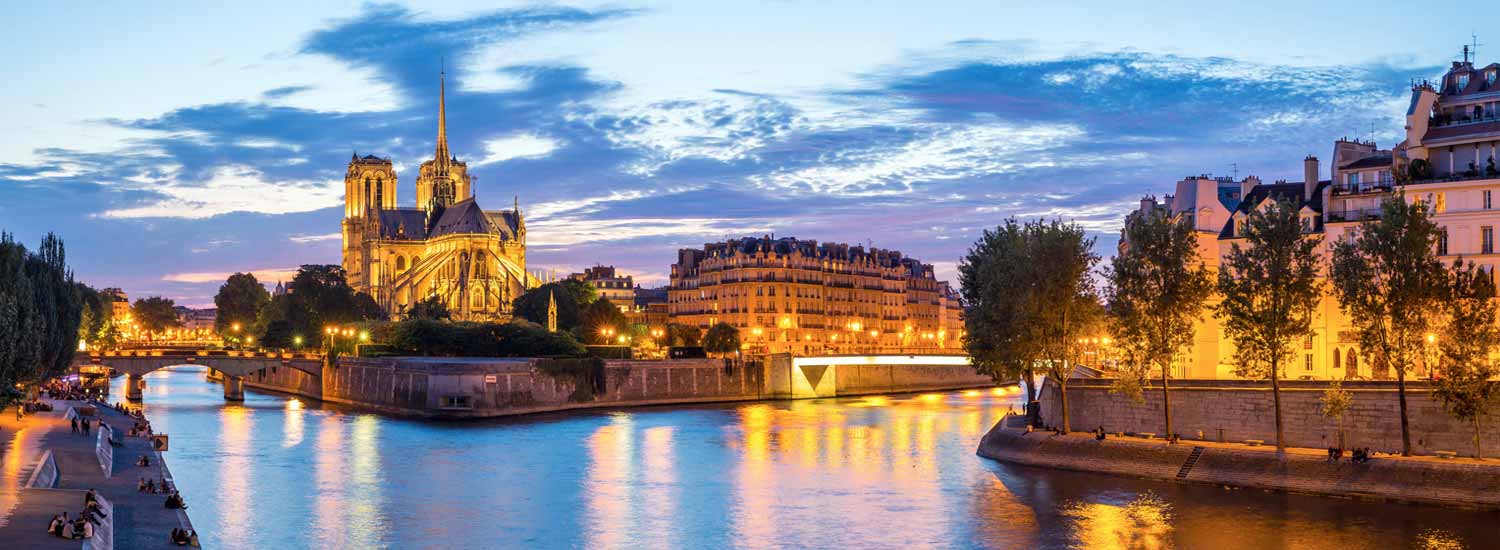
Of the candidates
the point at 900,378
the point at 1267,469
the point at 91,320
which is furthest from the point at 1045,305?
the point at 91,320

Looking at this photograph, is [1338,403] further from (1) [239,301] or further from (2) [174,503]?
(1) [239,301]

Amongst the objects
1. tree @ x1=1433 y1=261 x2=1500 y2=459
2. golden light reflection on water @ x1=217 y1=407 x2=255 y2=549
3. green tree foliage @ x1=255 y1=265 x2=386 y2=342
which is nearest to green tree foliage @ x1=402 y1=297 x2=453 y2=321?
green tree foliage @ x1=255 y1=265 x2=386 y2=342

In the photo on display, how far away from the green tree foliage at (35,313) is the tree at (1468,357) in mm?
37941

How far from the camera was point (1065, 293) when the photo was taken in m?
54.2

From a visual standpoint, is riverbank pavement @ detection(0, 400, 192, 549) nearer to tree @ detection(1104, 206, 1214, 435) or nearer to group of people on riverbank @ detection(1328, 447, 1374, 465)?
tree @ detection(1104, 206, 1214, 435)

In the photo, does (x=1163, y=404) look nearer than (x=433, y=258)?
Yes

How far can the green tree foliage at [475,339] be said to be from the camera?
99.7 meters

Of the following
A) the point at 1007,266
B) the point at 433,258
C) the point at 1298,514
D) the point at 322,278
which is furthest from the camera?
the point at 433,258

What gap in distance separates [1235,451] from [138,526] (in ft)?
102

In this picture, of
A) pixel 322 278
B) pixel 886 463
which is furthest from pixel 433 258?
pixel 886 463

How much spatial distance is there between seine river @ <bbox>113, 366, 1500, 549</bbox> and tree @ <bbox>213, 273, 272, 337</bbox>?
102 m

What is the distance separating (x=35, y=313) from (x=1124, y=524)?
1297 inches

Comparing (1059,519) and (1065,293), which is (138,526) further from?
(1065,293)

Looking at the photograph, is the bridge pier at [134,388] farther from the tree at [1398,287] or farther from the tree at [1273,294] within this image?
the tree at [1398,287]
